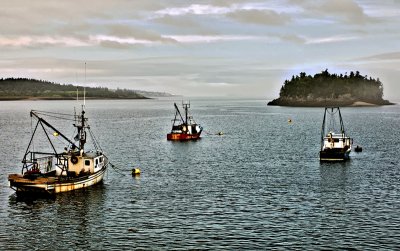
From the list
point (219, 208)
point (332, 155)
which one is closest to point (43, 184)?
point (219, 208)

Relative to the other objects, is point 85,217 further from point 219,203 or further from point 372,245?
point 372,245

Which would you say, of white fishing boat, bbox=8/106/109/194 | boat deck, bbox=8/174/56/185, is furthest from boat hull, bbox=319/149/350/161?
boat deck, bbox=8/174/56/185

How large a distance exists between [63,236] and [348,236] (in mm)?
28955

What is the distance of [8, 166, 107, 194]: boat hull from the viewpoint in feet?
213

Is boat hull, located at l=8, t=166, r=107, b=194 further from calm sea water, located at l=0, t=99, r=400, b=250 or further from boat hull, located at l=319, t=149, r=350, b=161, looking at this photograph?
boat hull, located at l=319, t=149, r=350, b=161

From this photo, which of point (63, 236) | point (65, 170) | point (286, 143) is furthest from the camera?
point (286, 143)

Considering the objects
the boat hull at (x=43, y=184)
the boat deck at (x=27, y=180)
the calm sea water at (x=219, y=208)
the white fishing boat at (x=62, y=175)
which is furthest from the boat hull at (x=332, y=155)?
the boat deck at (x=27, y=180)

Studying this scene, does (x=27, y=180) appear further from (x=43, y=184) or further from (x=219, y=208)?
(x=219, y=208)

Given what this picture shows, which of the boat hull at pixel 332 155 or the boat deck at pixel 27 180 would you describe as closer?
the boat deck at pixel 27 180

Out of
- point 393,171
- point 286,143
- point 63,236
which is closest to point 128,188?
point 63,236

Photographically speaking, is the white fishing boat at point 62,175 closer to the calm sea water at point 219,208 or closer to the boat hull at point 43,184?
the boat hull at point 43,184

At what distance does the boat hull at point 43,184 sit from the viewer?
65.1 meters

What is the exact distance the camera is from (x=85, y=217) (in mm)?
56469

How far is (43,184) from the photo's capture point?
6538 cm
